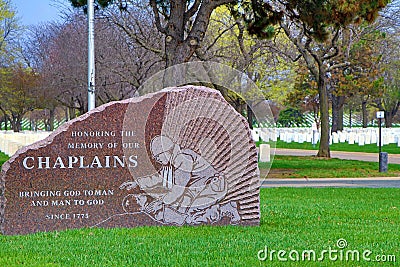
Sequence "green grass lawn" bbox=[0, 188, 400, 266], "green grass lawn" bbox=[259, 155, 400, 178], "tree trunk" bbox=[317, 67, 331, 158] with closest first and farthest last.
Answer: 1. "green grass lawn" bbox=[0, 188, 400, 266]
2. "green grass lawn" bbox=[259, 155, 400, 178]
3. "tree trunk" bbox=[317, 67, 331, 158]

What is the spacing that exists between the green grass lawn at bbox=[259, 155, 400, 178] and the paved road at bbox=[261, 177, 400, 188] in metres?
1.41

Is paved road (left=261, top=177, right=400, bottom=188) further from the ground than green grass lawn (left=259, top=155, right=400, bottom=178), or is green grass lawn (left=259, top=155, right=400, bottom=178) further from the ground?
green grass lawn (left=259, top=155, right=400, bottom=178)

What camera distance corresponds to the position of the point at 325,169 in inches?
990

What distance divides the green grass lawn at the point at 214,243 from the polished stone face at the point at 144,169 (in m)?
0.32

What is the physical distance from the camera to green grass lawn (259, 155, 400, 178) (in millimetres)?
23109

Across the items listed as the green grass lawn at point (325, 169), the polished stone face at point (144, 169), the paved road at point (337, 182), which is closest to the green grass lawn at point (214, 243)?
the polished stone face at point (144, 169)

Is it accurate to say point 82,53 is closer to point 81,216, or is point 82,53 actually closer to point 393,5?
point 393,5

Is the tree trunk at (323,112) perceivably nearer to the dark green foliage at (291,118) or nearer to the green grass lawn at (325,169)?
the green grass lawn at (325,169)

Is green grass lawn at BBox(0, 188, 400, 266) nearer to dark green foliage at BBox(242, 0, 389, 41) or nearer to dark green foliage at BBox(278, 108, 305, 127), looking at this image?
dark green foliage at BBox(242, 0, 389, 41)

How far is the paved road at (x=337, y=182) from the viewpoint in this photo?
63.2ft

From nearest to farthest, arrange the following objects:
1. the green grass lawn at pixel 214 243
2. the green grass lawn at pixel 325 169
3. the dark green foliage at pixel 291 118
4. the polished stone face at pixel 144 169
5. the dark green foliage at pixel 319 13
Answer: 1. the green grass lawn at pixel 214 243
2. the polished stone face at pixel 144 169
3. the dark green foliage at pixel 319 13
4. the green grass lawn at pixel 325 169
5. the dark green foliage at pixel 291 118

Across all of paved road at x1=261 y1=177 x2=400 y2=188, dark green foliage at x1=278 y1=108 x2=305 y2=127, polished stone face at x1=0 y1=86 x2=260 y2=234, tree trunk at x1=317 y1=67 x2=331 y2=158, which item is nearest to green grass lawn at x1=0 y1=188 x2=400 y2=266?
polished stone face at x1=0 y1=86 x2=260 y2=234

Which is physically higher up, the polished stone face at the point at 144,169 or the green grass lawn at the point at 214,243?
the polished stone face at the point at 144,169

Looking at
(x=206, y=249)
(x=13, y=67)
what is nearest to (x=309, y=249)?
(x=206, y=249)
